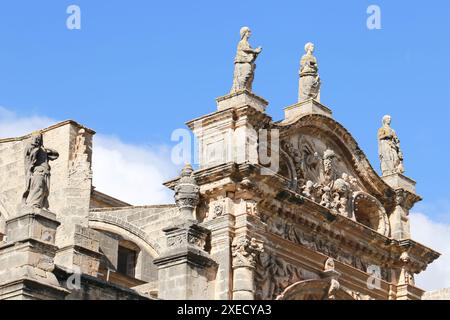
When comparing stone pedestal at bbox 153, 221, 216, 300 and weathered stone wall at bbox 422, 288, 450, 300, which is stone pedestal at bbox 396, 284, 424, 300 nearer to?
weathered stone wall at bbox 422, 288, 450, 300

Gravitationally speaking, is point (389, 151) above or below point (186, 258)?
above

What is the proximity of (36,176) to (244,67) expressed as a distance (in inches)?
308

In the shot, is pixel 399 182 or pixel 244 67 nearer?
pixel 244 67

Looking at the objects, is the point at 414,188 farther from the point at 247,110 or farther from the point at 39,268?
the point at 39,268

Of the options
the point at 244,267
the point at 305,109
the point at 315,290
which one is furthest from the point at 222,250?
the point at 305,109

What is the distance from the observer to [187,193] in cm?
2958

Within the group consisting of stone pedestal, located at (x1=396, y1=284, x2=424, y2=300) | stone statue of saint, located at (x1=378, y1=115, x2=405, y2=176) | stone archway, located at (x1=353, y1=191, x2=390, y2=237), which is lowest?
stone pedestal, located at (x1=396, y1=284, x2=424, y2=300)

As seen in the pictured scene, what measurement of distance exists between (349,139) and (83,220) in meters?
7.35

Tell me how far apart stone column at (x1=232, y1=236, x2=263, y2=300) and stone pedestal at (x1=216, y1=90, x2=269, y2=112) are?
3295mm

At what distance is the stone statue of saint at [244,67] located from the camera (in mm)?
30953

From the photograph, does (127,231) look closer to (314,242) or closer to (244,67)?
(314,242)

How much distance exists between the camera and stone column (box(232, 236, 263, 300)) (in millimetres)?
29047

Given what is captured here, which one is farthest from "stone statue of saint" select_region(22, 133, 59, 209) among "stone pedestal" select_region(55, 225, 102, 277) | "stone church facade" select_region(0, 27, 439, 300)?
"stone pedestal" select_region(55, 225, 102, 277)

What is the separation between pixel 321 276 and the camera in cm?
3195
